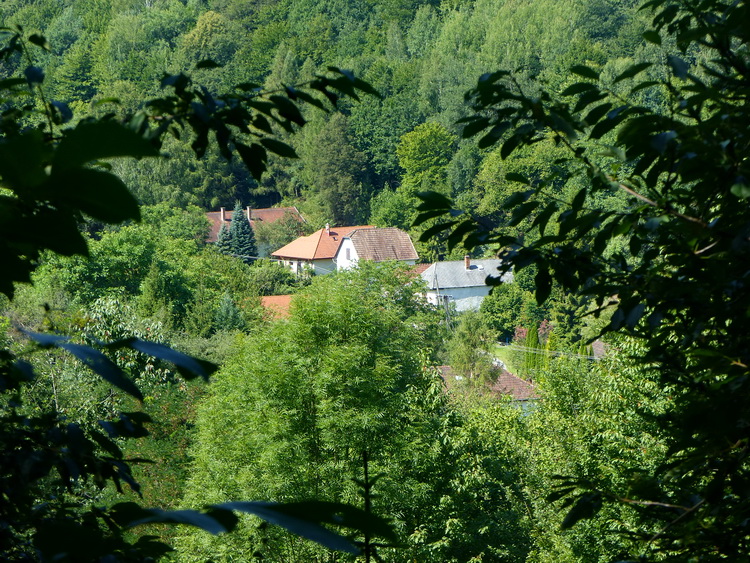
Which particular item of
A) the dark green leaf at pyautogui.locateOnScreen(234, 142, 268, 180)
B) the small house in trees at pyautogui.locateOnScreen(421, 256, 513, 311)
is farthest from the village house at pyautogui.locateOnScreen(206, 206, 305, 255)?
the dark green leaf at pyautogui.locateOnScreen(234, 142, 268, 180)

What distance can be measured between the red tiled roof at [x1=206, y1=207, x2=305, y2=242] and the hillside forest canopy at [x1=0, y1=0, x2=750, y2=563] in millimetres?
3163

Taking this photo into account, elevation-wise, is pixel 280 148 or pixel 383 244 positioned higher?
pixel 383 244

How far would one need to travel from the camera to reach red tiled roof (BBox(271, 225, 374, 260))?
58.3 metres

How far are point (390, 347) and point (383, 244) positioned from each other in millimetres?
36620

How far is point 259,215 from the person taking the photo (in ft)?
230

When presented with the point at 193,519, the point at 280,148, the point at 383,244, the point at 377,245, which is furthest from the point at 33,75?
the point at 383,244

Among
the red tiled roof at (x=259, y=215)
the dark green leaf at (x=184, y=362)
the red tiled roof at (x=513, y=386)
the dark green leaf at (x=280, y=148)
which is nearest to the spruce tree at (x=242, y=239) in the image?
the red tiled roof at (x=259, y=215)

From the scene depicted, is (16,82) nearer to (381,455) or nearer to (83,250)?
(83,250)

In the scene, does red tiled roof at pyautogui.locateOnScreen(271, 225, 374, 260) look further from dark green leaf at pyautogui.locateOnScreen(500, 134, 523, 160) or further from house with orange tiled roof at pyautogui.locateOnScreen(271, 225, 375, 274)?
dark green leaf at pyautogui.locateOnScreen(500, 134, 523, 160)

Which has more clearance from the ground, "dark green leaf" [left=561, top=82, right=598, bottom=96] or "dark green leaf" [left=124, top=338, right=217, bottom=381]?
"dark green leaf" [left=561, top=82, right=598, bottom=96]

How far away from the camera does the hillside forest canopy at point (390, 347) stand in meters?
1.04

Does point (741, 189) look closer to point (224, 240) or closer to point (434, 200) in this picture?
point (434, 200)

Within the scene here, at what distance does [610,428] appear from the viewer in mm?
13883

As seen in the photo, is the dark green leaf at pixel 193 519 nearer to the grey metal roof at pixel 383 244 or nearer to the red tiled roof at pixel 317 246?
the grey metal roof at pixel 383 244
